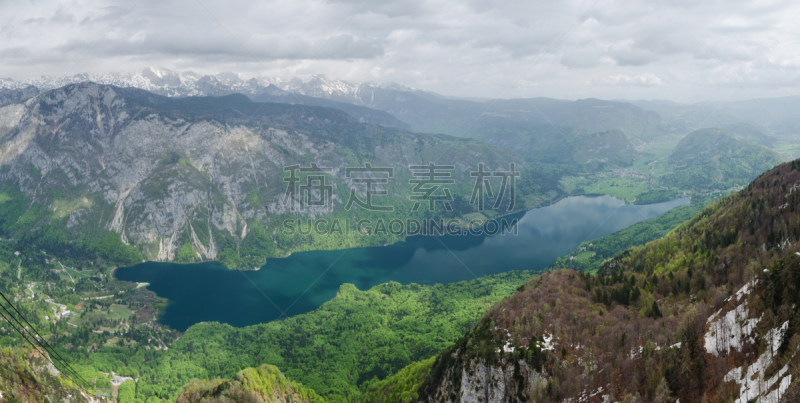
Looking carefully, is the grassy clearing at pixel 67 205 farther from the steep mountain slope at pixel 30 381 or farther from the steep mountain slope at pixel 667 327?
the steep mountain slope at pixel 667 327

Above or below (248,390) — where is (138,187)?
above

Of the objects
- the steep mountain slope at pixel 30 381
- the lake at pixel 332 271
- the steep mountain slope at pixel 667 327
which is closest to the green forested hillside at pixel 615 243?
the lake at pixel 332 271

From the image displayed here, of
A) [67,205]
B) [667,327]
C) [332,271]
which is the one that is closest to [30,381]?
[667,327]

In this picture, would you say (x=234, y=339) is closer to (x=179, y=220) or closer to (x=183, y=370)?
(x=183, y=370)

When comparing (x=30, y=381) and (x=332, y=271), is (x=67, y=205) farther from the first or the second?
(x=30, y=381)

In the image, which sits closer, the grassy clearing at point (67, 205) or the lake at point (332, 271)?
the lake at point (332, 271)

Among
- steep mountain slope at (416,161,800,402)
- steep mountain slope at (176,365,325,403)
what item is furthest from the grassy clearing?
steep mountain slope at (416,161,800,402)
